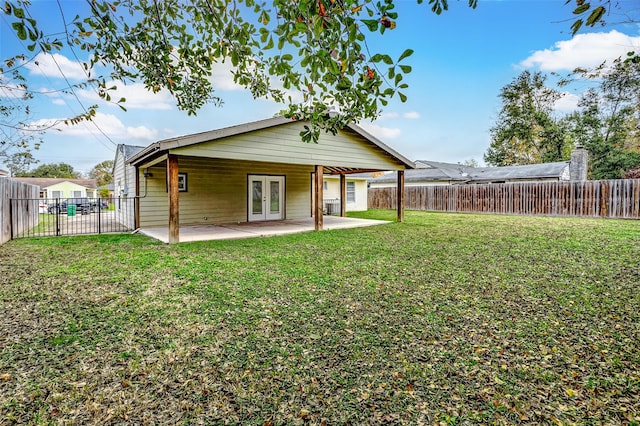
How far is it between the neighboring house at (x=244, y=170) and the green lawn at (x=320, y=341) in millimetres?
3475

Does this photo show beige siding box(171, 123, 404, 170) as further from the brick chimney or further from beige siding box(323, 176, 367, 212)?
the brick chimney

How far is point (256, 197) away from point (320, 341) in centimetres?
1060

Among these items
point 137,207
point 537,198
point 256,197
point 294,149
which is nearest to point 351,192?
point 256,197

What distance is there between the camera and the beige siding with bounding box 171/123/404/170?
27.9 feet

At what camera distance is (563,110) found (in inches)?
1125

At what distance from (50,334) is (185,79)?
300 centimetres

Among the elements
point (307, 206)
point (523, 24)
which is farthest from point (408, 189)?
point (523, 24)

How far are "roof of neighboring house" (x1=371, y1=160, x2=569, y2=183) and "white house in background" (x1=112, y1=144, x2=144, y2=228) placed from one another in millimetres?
15725

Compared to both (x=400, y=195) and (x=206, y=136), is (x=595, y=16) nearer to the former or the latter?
(x=206, y=136)

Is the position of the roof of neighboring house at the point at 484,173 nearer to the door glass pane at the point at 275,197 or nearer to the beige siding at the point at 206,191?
the door glass pane at the point at 275,197

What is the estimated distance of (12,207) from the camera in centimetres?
882

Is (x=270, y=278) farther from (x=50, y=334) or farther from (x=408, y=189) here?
(x=408, y=189)

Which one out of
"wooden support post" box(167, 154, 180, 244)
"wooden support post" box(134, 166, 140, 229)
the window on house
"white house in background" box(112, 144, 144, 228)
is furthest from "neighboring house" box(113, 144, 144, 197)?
the window on house

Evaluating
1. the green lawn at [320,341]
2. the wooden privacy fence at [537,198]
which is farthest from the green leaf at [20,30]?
the wooden privacy fence at [537,198]
